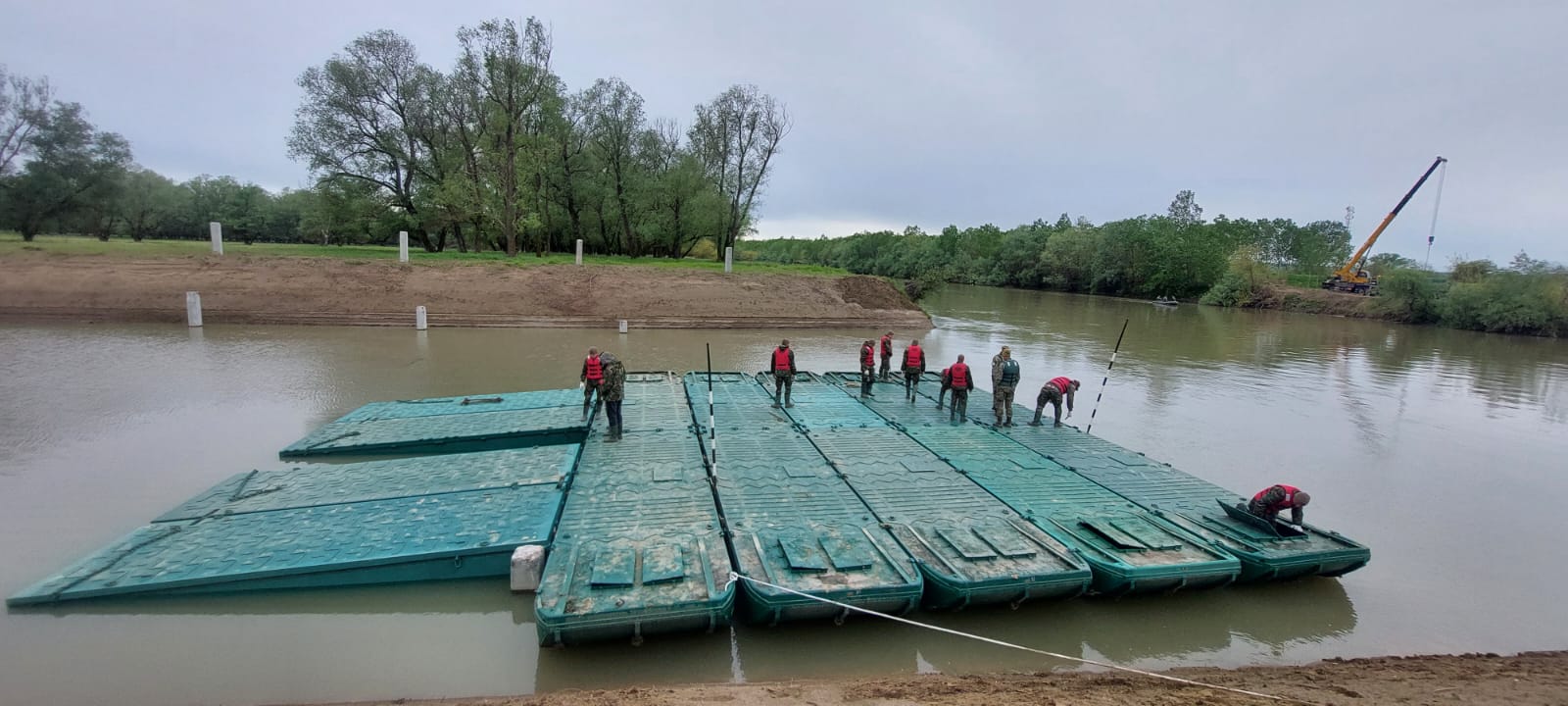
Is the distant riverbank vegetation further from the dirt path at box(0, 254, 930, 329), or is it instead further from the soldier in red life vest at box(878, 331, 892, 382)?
the soldier in red life vest at box(878, 331, 892, 382)

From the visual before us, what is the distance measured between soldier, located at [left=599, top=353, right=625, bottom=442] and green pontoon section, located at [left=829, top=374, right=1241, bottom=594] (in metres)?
4.96

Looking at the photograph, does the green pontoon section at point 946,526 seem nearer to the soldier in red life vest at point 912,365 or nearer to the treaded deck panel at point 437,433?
the soldier in red life vest at point 912,365

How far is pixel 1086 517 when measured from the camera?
7.87 metres

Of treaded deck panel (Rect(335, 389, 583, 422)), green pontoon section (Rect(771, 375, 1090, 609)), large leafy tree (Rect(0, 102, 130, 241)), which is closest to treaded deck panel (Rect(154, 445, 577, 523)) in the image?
treaded deck panel (Rect(335, 389, 583, 422))

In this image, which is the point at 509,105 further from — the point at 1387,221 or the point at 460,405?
the point at 1387,221

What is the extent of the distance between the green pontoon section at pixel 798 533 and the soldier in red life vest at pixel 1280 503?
14.6ft

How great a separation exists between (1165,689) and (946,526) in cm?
270

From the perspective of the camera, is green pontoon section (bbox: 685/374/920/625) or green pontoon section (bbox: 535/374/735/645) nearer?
green pontoon section (bbox: 535/374/735/645)

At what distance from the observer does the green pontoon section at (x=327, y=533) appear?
20.6ft

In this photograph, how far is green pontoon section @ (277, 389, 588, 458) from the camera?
10523mm

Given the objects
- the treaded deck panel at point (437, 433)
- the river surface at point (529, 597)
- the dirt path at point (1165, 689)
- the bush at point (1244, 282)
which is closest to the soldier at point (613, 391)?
the treaded deck panel at point (437, 433)

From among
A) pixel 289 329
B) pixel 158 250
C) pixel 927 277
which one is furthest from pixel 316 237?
pixel 927 277

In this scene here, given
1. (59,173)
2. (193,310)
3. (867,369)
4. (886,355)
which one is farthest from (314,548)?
(59,173)

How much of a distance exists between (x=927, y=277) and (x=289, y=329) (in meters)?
32.4
